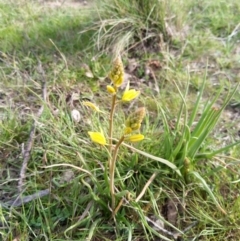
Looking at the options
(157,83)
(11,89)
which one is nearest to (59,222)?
(11,89)

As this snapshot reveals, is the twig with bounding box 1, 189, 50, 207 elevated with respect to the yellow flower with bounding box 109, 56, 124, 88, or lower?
lower

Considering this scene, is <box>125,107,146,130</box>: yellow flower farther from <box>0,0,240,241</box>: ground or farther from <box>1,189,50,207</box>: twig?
<box>1,189,50,207</box>: twig

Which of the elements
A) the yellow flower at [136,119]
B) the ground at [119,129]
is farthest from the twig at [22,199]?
the yellow flower at [136,119]

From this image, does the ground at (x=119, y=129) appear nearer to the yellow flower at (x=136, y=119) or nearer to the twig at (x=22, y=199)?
the twig at (x=22, y=199)

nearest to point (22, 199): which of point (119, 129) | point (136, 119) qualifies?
point (119, 129)

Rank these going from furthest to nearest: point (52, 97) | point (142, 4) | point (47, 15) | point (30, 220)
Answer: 1. point (47, 15)
2. point (142, 4)
3. point (52, 97)
4. point (30, 220)

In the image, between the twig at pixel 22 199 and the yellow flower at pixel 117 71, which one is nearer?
the yellow flower at pixel 117 71

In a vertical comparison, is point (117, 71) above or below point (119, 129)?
above

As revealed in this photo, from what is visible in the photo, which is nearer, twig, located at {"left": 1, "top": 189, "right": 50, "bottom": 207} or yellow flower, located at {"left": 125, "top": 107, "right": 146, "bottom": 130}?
yellow flower, located at {"left": 125, "top": 107, "right": 146, "bottom": 130}

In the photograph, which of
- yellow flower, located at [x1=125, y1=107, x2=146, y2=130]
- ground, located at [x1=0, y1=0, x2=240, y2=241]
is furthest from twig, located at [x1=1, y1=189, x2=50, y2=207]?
yellow flower, located at [x1=125, y1=107, x2=146, y2=130]

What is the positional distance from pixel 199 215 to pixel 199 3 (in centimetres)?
205

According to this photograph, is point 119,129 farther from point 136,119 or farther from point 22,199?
point 136,119

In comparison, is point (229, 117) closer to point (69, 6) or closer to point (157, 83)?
point (157, 83)

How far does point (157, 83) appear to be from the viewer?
2674 mm
